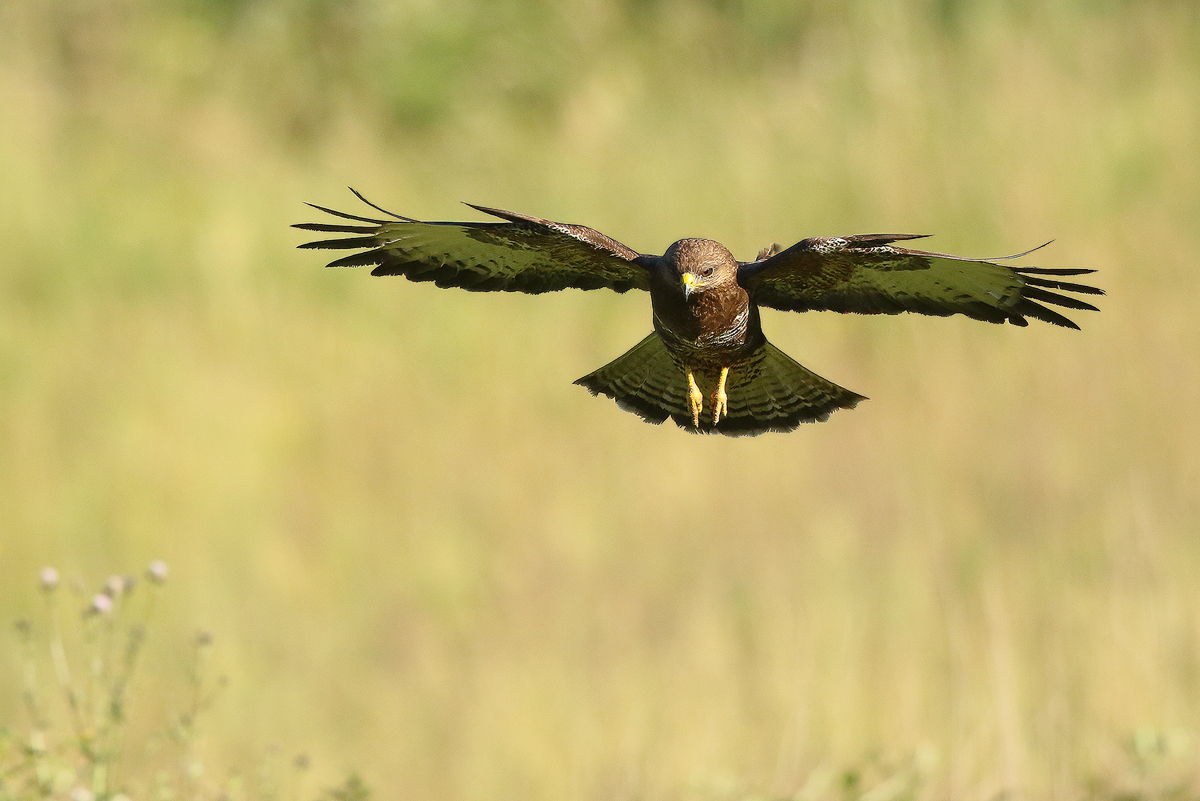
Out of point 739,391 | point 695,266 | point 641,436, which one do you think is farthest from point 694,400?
point 641,436

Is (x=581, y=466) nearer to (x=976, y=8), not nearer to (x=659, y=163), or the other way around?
(x=659, y=163)

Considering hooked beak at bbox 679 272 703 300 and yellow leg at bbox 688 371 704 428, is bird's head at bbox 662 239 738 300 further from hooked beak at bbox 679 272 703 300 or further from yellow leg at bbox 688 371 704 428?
yellow leg at bbox 688 371 704 428

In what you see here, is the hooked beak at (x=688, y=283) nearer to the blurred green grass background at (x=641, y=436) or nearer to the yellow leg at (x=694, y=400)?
the yellow leg at (x=694, y=400)

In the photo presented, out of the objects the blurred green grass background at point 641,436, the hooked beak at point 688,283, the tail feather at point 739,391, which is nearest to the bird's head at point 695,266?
the hooked beak at point 688,283

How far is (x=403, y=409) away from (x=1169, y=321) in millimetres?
4255

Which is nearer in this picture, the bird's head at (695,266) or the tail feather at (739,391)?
the bird's head at (695,266)

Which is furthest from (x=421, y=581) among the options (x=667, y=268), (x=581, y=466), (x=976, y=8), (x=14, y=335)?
(x=976, y=8)

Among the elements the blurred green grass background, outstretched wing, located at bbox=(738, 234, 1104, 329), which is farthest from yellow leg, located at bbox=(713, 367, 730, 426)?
the blurred green grass background

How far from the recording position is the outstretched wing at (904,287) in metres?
3.13

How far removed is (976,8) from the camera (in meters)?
9.42

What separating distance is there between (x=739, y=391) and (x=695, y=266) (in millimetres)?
615

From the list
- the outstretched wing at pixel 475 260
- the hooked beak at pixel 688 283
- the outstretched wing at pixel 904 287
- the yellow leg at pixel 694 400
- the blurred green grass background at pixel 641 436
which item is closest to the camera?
the hooked beak at pixel 688 283

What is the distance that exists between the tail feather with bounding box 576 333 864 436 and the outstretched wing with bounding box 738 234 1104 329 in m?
0.20

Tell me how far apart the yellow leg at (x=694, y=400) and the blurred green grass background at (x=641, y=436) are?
78.6 inches
